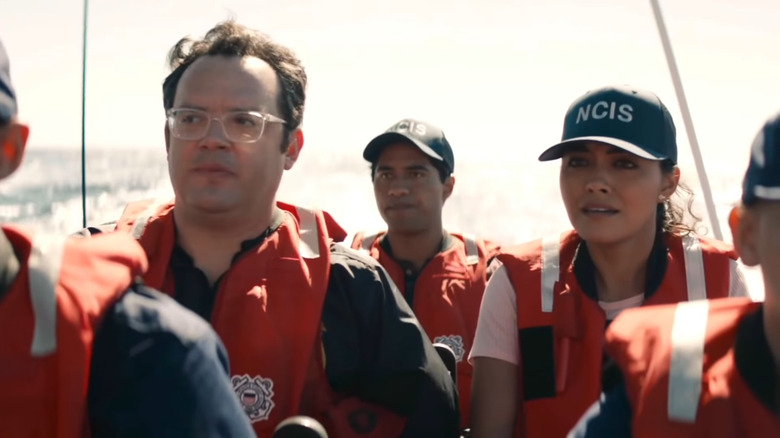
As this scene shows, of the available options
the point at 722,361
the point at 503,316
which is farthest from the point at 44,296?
the point at 503,316

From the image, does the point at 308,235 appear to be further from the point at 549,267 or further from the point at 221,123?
the point at 549,267

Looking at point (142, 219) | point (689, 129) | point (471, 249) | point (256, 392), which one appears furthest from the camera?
point (471, 249)

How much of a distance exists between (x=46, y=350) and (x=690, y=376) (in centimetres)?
88

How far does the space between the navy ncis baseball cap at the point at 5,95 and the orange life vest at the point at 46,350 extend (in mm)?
201

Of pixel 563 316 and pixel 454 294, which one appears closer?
pixel 563 316

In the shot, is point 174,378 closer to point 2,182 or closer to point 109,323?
point 109,323

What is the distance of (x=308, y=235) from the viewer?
2.28 metres

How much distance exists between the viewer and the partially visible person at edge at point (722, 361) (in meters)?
1.24

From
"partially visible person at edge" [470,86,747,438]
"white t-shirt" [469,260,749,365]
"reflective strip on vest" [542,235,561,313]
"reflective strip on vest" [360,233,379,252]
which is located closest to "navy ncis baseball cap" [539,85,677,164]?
"partially visible person at edge" [470,86,747,438]

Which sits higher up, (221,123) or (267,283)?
(221,123)

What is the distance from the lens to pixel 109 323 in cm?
127

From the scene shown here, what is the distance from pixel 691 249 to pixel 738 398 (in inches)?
46.8

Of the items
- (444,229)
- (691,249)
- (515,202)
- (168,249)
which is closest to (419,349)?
(168,249)

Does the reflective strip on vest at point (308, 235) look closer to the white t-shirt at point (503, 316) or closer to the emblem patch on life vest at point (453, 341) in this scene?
the white t-shirt at point (503, 316)
